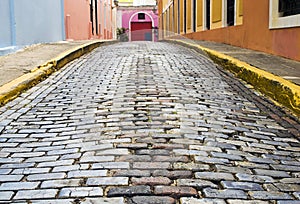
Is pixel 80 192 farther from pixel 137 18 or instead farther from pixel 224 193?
pixel 137 18

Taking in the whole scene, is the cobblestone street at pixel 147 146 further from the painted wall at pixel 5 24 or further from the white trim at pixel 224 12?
the white trim at pixel 224 12

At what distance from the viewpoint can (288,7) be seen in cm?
795

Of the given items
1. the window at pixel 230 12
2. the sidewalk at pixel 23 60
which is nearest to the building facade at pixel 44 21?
the sidewalk at pixel 23 60

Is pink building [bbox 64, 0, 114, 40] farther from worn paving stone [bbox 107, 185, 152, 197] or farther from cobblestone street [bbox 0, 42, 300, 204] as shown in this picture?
worn paving stone [bbox 107, 185, 152, 197]

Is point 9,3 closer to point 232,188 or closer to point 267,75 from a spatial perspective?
point 267,75

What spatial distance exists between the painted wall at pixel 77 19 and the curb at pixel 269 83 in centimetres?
921

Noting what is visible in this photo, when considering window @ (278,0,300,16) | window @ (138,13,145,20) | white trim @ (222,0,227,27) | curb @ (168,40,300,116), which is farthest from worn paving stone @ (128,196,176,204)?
window @ (138,13,145,20)

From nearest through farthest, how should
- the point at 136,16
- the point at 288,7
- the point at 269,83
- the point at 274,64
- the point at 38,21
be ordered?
1. the point at 269,83
2. the point at 274,64
3. the point at 288,7
4. the point at 38,21
5. the point at 136,16

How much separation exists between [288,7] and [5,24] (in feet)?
18.8

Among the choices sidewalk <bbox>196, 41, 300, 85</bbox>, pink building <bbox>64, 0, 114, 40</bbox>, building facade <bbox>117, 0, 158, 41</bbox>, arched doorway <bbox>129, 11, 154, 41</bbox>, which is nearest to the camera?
sidewalk <bbox>196, 41, 300, 85</bbox>

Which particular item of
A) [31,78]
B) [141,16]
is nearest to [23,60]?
[31,78]

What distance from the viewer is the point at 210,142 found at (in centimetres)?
390

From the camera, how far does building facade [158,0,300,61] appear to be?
769 centimetres

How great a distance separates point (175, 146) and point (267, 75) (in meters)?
3.03
